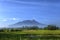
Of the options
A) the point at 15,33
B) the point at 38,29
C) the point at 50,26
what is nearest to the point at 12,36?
the point at 15,33

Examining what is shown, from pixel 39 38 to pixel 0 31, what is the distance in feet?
3.99

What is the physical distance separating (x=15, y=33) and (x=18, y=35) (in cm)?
11

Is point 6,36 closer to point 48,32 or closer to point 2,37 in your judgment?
point 2,37

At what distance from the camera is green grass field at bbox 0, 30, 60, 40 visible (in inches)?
219

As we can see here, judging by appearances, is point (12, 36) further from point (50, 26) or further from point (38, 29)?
point (50, 26)

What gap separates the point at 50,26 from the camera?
18.4 ft

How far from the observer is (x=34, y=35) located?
5656mm

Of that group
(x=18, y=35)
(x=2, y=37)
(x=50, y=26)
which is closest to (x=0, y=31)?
(x=2, y=37)

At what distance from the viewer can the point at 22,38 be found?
5.63 meters

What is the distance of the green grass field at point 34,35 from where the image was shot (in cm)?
555

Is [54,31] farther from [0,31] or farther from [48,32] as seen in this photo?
[0,31]

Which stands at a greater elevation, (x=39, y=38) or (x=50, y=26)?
(x=50, y=26)

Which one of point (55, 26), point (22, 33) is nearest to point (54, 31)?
point (55, 26)

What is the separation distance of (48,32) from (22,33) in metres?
0.78
